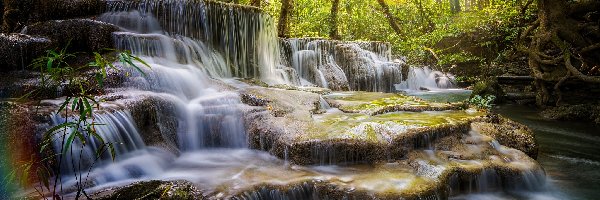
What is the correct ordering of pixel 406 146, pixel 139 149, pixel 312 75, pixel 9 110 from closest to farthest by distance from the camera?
pixel 9 110 → pixel 406 146 → pixel 139 149 → pixel 312 75

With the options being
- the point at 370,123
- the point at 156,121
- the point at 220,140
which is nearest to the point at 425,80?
the point at 370,123

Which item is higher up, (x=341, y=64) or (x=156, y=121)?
(x=341, y=64)

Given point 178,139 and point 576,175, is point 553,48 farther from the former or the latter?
point 178,139

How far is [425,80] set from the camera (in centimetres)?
1867

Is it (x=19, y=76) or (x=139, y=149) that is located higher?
(x=19, y=76)

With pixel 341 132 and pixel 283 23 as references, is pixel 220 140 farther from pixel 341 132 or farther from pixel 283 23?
pixel 283 23

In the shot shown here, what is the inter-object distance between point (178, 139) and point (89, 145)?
1.40 meters

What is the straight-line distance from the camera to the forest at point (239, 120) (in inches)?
169

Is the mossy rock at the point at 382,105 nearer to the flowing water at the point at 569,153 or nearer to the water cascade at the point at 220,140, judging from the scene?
the water cascade at the point at 220,140

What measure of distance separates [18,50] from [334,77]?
9.97 m

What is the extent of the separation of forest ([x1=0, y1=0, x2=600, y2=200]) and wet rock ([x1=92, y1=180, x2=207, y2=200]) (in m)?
0.02

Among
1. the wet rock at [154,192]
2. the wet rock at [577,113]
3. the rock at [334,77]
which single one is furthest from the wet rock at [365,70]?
Answer: the wet rock at [154,192]

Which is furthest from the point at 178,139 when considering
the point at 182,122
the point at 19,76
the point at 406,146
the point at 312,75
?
the point at 312,75

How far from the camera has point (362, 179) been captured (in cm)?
443
